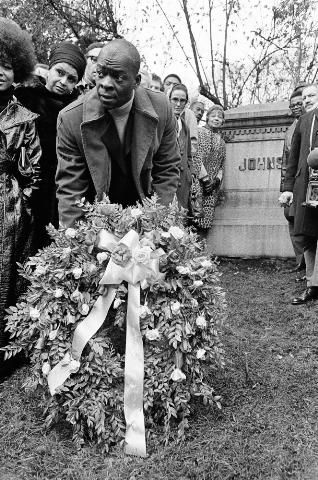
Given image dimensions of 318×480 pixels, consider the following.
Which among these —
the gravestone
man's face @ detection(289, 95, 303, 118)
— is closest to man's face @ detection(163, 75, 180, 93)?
the gravestone

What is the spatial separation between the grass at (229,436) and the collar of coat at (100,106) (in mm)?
1502

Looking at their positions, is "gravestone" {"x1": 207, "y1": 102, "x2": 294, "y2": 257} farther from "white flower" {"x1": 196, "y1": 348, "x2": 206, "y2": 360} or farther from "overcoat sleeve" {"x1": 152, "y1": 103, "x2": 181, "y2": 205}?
"white flower" {"x1": 196, "y1": 348, "x2": 206, "y2": 360}

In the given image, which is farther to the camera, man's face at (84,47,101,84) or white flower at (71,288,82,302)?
man's face at (84,47,101,84)

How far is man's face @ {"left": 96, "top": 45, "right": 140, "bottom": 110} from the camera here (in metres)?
2.55

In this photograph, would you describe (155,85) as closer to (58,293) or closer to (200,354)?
(58,293)

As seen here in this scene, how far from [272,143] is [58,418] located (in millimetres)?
5416

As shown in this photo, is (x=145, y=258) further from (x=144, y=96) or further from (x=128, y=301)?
(x=144, y=96)

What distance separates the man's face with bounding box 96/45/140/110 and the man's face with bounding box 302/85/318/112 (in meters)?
3.11

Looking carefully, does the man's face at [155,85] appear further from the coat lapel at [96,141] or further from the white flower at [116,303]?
the white flower at [116,303]

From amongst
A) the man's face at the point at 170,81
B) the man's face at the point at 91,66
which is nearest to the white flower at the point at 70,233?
the man's face at the point at 91,66

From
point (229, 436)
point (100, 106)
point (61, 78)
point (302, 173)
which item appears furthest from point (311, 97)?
point (229, 436)

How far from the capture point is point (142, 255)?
237 cm

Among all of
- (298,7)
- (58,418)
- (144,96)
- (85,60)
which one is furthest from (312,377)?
(298,7)

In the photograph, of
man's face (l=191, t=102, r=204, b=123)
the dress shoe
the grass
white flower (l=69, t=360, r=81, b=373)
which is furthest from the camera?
man's face (l=191, t=102, r=204, b=123)
